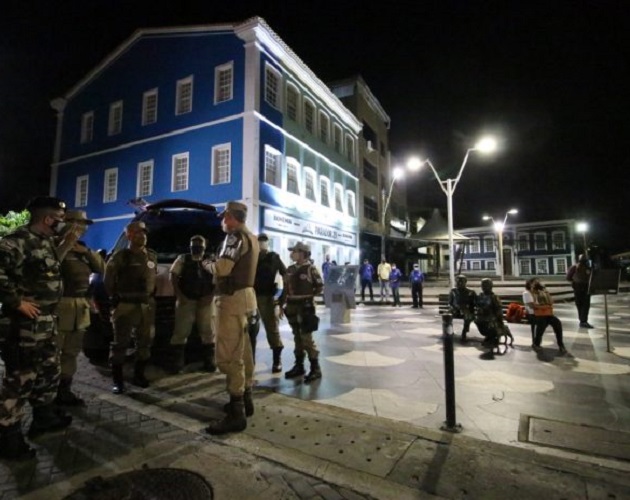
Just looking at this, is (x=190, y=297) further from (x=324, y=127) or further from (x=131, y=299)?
(x=324, y=127)

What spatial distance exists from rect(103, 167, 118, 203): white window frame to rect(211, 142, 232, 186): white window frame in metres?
7.64

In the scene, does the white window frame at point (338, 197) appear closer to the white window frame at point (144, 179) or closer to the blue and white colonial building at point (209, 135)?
the blue and white colonial building at point (209, 135)

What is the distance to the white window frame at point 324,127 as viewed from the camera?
24672 millimetres

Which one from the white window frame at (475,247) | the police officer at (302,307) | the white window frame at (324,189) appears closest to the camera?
the police officer at (302,307)

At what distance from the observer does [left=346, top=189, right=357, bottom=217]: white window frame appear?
91.5ft

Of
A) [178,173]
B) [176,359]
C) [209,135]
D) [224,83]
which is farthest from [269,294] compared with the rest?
[224,83]

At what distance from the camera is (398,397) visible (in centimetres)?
476

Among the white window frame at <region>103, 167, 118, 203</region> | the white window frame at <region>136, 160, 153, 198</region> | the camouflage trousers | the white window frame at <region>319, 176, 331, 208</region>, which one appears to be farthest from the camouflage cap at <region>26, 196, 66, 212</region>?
the white window frame at <region>103, 167, 118, 203</region>

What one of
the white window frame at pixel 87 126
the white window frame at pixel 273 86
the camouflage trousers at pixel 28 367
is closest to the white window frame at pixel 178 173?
the white window frame at pixel 273 86

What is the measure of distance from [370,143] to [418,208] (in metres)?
18.0

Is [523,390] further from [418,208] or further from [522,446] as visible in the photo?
[418,208]

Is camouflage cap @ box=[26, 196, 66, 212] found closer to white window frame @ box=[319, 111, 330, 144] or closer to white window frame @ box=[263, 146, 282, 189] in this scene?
white window frame @ box=[263, 146, 282, 189]

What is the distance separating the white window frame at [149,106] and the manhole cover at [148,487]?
2231 cm

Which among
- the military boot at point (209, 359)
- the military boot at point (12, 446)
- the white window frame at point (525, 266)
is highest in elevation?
the white window frame at point (525, 266)
